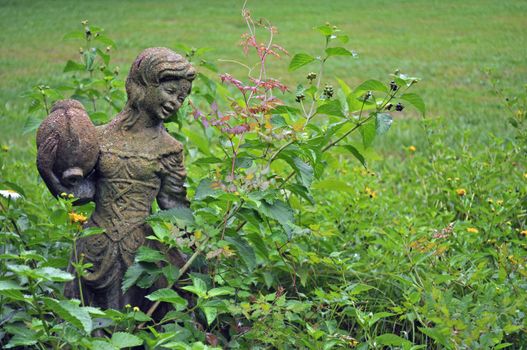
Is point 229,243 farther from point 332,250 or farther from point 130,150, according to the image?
point 332,250

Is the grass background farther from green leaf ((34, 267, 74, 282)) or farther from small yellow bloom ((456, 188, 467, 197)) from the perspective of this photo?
green leaf ((34, 267, 74, 282))

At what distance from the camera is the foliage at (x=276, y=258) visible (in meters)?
2.89

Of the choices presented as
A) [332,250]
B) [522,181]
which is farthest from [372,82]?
[522,181]

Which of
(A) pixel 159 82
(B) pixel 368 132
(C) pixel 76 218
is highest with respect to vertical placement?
(A) pixel 159 82

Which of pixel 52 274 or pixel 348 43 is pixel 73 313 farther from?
pixel 348 43

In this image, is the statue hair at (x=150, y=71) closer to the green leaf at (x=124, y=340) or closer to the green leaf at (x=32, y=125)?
the green leaf at (x=32, y=125)

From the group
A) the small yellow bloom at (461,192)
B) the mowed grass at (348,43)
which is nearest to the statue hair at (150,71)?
the small yellow bloom at (461,192)

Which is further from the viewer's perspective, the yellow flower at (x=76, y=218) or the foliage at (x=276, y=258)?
the foliage at (x=276, y=258)

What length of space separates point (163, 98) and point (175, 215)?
0.43m

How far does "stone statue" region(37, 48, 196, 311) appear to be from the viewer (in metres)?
3.11

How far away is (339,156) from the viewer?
6691mm

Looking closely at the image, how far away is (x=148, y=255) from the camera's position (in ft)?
10.0

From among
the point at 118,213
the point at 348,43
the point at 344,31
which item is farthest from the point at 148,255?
the point at 344,31

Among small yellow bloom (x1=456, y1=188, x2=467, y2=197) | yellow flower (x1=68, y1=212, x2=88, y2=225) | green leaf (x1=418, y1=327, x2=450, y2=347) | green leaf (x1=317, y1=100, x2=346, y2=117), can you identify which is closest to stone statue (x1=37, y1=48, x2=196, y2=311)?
yellow flower (x1=68, y1=212, x2=88, y2=225)
